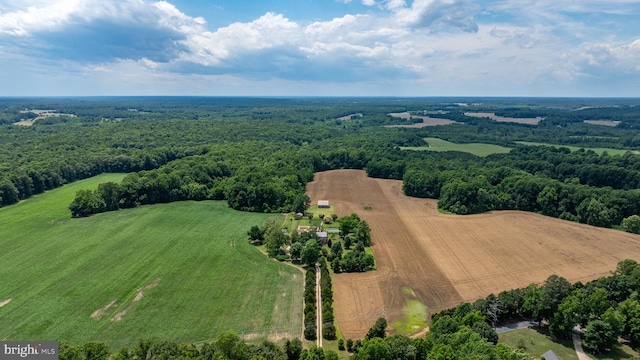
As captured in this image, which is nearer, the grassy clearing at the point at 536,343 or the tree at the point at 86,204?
the grassy clearing at the point at 536,343

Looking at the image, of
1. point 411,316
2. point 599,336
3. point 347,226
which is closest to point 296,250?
point 347,226

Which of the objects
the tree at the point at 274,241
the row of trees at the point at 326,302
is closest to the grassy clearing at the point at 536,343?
the row of trees at the point at 326,302

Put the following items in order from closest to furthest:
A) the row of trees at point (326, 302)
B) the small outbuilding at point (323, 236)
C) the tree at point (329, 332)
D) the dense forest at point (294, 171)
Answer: the tree at point (329, 332) < the row of trees at point (326, 302) < the small outbuilding at point (323, 236) < the dense forest at point (294, 171)

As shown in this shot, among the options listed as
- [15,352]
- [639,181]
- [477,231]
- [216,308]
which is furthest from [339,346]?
[639,181]

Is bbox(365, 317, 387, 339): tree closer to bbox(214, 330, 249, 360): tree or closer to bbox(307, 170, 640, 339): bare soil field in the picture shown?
bbox(307, 170, 640, 339): bare soil field

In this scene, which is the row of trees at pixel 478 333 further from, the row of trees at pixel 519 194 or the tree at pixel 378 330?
the row of trees at pixel 519 194

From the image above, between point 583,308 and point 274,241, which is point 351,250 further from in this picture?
point 583,308
